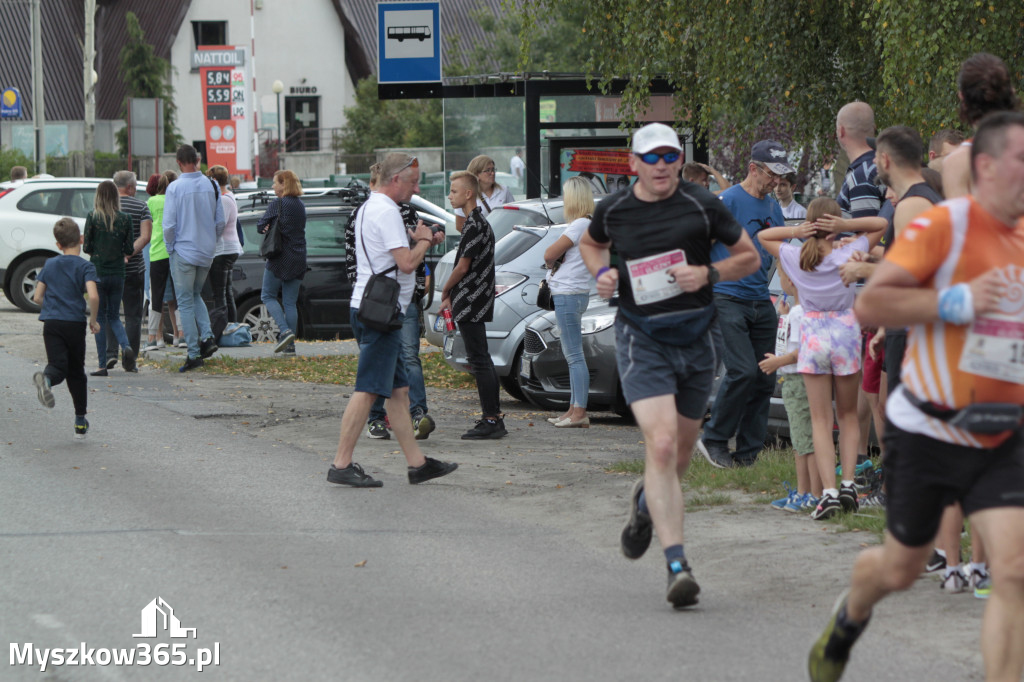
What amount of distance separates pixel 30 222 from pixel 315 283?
21.4ft

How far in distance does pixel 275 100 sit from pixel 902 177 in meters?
52.6

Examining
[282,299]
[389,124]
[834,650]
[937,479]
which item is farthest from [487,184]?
[389,124]

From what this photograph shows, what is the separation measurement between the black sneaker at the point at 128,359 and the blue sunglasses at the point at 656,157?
9.47 metres


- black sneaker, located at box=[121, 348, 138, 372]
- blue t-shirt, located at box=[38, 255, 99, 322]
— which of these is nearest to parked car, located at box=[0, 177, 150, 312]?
black sneaker, located at box=[121, 348, 138, 372]

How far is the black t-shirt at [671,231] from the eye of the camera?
606 centimetres

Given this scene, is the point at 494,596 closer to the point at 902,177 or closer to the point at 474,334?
the point at 902,177

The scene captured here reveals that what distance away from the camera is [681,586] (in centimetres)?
566

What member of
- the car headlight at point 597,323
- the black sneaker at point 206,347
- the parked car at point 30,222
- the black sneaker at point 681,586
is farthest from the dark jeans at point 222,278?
the black sneaker at point 681,586

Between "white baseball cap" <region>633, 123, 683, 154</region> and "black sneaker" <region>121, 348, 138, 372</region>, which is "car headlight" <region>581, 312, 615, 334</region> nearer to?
"black sneaker" <region>121, 348, 138, 372</region>

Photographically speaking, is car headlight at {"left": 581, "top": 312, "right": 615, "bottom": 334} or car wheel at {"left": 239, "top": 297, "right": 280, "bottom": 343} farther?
car wheel at {"left": 239, "top": 297, "right": 280, "bottom": 343}

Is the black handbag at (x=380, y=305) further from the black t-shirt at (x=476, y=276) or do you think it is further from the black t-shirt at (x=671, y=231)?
the black t-shirt at (x=671, y=231)

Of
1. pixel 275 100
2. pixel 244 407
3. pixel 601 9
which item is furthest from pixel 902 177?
pixel 275 100

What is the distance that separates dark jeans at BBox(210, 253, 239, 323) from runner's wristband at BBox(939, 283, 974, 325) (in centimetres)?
1246

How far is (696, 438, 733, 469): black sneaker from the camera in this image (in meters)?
9.34
